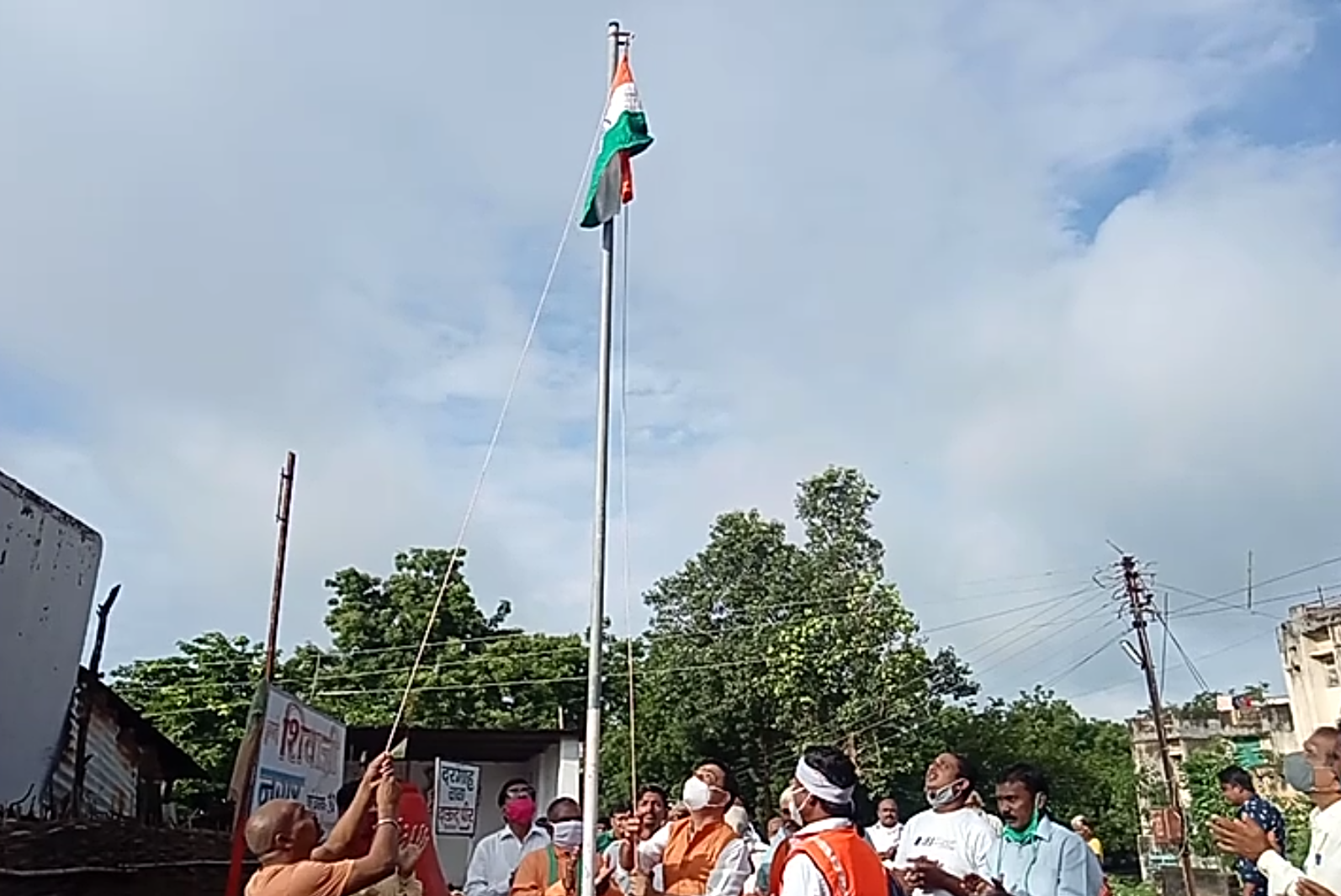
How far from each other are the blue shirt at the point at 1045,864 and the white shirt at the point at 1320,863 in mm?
921

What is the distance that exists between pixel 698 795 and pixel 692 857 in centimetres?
29

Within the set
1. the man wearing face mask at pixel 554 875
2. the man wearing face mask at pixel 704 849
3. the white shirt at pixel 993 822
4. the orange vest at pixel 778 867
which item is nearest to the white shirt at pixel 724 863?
the man wearing face mask at pixel 704 849

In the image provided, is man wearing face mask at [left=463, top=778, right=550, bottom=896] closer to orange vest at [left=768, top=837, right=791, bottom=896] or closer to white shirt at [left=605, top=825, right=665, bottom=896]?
white shirt at [left=605, top=825, right=665, bottom=896]

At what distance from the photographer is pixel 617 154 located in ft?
22.9

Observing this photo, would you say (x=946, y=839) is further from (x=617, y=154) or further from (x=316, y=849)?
(x=617, y=154)

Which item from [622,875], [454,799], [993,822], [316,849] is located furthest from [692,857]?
[454,799]

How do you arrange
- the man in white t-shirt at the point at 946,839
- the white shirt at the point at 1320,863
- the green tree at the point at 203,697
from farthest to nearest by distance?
the green tree at the point at 203,697, the man in white t-shirt at the point at 946,839, the white shirt at the point at 1320,863

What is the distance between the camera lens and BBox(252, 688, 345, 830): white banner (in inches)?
335

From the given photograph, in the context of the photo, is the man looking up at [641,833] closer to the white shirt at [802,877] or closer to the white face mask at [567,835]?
the white face mask at [567,835]

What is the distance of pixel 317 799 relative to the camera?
400 inches

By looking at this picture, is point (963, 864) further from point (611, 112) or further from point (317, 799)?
point (317, 799)

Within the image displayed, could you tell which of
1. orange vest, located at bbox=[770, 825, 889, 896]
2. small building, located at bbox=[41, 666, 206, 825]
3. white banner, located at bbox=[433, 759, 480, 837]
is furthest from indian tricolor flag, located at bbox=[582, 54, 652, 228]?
white banner, located at bbox=[433, 759, 480, 837]

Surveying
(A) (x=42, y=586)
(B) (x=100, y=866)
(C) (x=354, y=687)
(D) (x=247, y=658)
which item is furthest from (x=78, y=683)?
(C) (x=354, y=687)

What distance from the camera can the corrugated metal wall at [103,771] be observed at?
11383 millimetres
